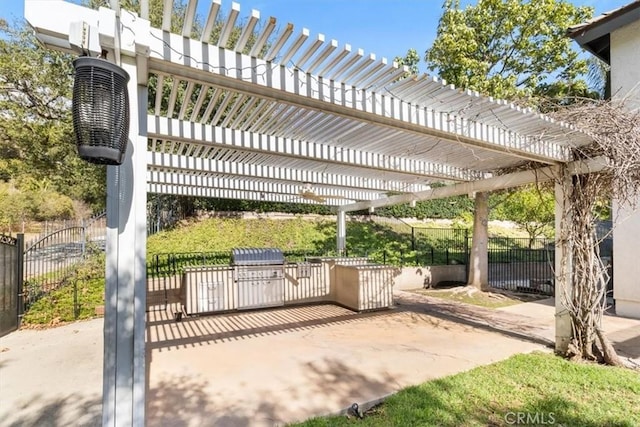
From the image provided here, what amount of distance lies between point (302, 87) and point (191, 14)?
1.07m

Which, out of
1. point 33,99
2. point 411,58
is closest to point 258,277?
point 33,99

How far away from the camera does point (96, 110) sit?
1917 millimetres

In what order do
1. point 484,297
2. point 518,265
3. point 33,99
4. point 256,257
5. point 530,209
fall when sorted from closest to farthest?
point 256,257
point 484,297
point 33,99
point 530,209
point 518,265

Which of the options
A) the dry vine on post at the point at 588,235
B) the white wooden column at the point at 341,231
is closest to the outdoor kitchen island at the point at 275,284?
the white wooden column at the point at 341,231

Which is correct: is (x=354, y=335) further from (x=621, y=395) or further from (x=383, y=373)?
(x=621, y=395)

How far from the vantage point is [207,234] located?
44.0 ft

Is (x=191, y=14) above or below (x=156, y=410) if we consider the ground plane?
above

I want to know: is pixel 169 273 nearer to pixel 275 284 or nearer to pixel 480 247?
pixel 275 284

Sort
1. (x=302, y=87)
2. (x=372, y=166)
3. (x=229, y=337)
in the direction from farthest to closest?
(x=372, y=166) < (x=229, y=337) < (x=302, y=87)

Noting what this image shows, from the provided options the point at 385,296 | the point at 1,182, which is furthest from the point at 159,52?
the point at 1,182

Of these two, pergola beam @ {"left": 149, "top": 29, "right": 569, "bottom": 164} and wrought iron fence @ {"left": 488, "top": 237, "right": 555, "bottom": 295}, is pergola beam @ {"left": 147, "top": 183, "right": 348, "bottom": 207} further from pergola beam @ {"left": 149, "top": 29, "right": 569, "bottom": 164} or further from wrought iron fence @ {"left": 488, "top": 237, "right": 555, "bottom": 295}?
wrought iron fence @ {"left": 488, "top": 237, "right": 555, "bottom": 295}

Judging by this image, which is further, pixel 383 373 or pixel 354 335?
pixel 354 335

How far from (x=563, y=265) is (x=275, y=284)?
5.59 metres

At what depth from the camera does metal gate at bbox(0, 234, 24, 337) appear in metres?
5.81
